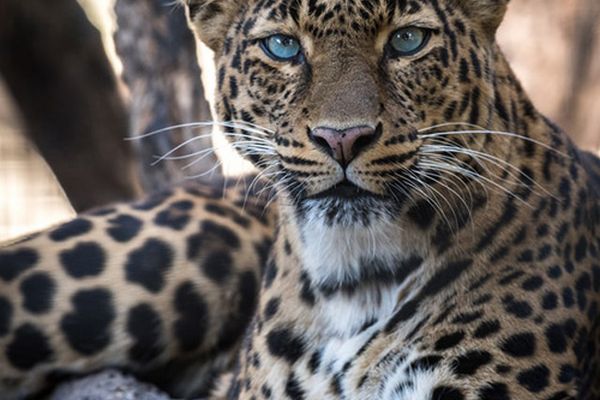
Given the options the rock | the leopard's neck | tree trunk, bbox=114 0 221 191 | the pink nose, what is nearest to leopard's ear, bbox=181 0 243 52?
the leopard's neck

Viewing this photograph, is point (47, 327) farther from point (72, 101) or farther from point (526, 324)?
point (72, 101)

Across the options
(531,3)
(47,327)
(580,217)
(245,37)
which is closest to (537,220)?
(580,217)

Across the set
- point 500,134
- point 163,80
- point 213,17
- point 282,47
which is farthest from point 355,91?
point 163,80

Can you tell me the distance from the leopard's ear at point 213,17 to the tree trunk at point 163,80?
2646 mm

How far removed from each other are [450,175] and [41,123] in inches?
215

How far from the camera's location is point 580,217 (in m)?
5.09

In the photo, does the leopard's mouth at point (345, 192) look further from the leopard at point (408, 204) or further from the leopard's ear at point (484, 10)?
the leopard's ear at point (484, 10)

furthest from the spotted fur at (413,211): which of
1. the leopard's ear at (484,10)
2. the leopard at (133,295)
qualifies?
the leopard at (133,295)

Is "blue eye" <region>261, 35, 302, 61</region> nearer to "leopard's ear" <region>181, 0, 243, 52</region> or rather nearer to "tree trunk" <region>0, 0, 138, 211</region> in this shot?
"leopard's ear" <region>181, 0, 243, 52</region>

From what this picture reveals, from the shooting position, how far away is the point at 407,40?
4.66 metres

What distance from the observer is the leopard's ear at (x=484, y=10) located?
15.8 ft

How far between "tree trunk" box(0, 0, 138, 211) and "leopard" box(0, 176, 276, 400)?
2719 mm

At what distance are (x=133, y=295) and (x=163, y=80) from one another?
6.26ft

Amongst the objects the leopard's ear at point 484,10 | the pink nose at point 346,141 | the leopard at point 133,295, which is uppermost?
the leopard's ear at point 484,10
